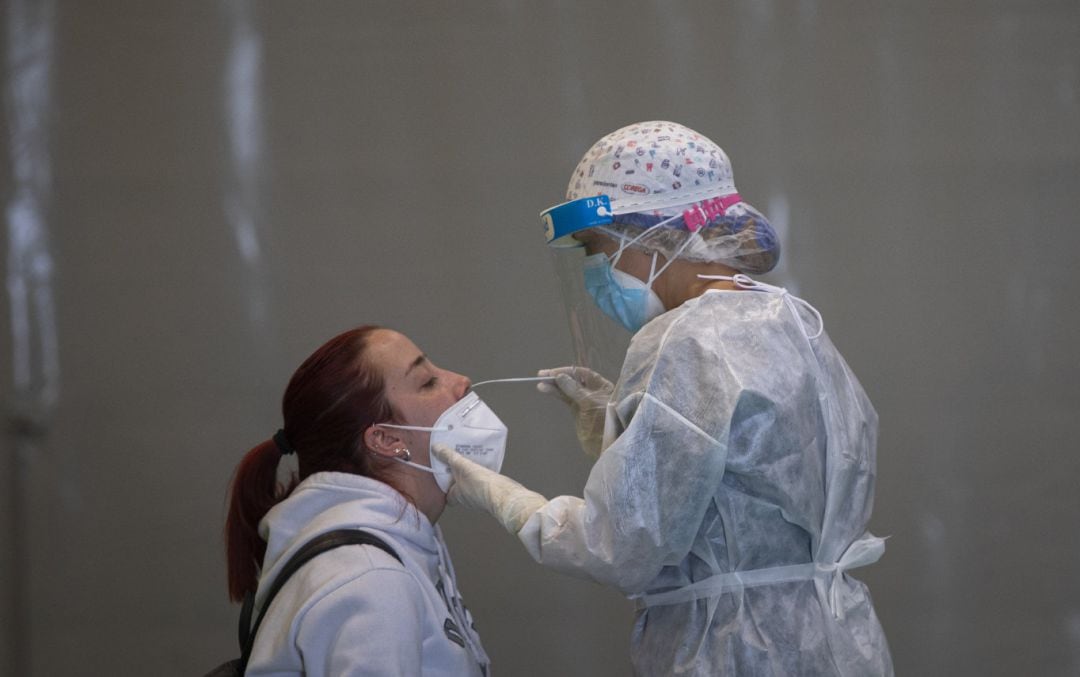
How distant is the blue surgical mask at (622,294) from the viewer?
1590mm

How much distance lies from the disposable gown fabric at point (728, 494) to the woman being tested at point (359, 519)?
21cm

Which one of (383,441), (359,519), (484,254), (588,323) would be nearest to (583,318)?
(588,323)

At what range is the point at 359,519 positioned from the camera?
149 centimetres

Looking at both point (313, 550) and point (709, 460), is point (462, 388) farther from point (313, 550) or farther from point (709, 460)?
point (709, 460)

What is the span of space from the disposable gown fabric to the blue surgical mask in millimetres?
128

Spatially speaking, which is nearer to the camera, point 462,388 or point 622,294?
point 622,294

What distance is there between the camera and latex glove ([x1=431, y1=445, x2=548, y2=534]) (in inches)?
58.0

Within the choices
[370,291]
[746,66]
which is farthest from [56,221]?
[746,66]

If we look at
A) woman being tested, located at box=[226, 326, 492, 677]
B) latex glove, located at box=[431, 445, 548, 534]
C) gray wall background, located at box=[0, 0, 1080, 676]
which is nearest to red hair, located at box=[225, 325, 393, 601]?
woman being tested, located at box=[226, 326, 492, 677]

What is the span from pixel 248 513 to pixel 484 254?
3.87 feet

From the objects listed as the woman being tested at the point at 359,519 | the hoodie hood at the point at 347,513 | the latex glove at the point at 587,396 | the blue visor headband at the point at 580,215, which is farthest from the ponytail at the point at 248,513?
the blue visor headband at the point at 580,215

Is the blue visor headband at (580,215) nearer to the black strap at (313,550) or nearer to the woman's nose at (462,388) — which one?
the woman's nose at (462,388)

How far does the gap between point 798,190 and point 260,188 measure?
4.67 feet

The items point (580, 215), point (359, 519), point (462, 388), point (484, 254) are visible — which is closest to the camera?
point (359, 519)
